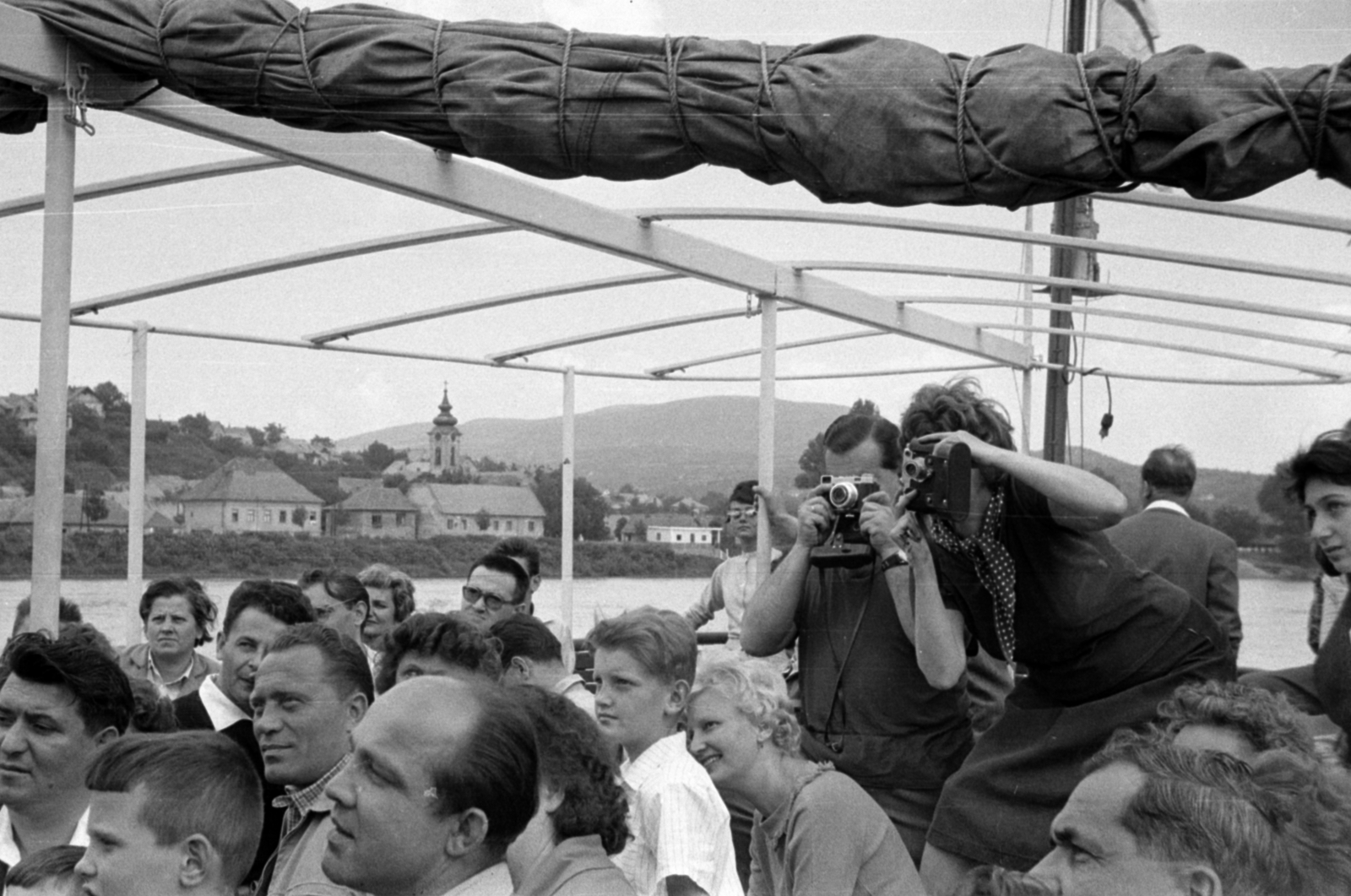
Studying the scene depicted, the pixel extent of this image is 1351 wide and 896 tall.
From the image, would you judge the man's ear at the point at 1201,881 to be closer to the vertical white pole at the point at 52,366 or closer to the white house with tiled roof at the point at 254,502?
the vertical white pole at the point at 52,366

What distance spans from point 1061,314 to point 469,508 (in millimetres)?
3380

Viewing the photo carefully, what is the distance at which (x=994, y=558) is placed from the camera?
2.77m

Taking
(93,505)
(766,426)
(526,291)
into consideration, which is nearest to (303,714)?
(766,426)

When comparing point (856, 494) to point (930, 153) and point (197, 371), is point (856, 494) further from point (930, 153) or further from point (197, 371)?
point (197, 371)

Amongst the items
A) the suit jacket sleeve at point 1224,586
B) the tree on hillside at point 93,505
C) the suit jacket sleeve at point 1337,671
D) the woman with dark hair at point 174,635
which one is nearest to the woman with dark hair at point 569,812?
the suit jacket sleeve at point 1337,671

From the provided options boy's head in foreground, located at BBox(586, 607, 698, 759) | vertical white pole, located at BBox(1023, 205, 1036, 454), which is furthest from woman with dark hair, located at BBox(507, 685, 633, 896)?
vertical white pole, located at BBox(1023, 205, 1036, 454)

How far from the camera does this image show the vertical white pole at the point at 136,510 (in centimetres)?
565

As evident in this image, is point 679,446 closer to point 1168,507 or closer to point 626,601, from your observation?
point 626,601

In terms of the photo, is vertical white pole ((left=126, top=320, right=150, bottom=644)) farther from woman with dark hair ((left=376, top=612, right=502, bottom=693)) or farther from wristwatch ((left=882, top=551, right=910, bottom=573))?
wristwatch ((left=882, top=551, right=910, bottom=573))

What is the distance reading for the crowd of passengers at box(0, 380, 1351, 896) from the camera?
1.86 metres

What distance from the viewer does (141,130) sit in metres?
3.75

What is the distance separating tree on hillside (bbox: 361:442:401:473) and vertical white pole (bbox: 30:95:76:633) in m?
1.72

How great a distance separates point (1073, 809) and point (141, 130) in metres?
3.06

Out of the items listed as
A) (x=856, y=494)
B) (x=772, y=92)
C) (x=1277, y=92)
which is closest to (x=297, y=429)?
(x=856, y=494)
